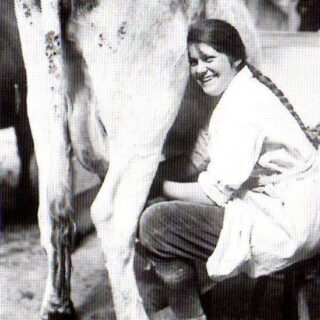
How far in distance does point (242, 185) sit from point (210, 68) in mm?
243

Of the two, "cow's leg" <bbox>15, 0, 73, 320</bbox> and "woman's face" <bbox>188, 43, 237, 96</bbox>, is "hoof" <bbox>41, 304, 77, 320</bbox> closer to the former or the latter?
"cow's leg" <bbox>15, 0, 73, 320</bbox>

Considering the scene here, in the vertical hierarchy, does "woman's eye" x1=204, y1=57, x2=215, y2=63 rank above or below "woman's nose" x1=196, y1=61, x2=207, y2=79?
above

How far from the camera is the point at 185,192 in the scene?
1.29 m

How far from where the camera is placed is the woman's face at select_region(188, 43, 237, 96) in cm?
121

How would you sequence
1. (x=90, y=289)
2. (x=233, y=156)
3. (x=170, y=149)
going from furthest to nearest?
(x=90, y=289), (x=170, y=149), (x=233, y=156)

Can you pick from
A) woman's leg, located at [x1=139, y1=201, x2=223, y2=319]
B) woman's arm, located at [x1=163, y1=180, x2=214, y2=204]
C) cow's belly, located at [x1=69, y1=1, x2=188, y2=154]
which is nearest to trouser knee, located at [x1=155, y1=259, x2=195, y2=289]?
woman's leg, located at [x1=139, y1=201, x2=223, y2=319]

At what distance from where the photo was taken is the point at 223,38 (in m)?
1.20

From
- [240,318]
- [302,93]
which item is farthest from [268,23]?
[240,318]

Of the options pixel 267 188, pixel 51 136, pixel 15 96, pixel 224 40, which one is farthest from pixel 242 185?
pixel 15 96

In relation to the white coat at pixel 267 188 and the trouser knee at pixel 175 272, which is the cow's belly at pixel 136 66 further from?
the trouser knee at pixel 175 272

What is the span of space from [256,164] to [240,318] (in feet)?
1.50

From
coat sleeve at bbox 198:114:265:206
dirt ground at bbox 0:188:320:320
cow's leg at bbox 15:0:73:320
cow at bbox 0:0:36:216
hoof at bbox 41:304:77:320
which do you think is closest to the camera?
coat sleeve at bbox 198:114:265:206

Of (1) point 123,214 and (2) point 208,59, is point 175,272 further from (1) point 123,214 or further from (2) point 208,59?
(2) point 208,59

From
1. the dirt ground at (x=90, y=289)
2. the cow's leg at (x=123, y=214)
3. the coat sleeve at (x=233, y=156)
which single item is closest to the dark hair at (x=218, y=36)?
the coat sleeve at (x=233, y=156)
